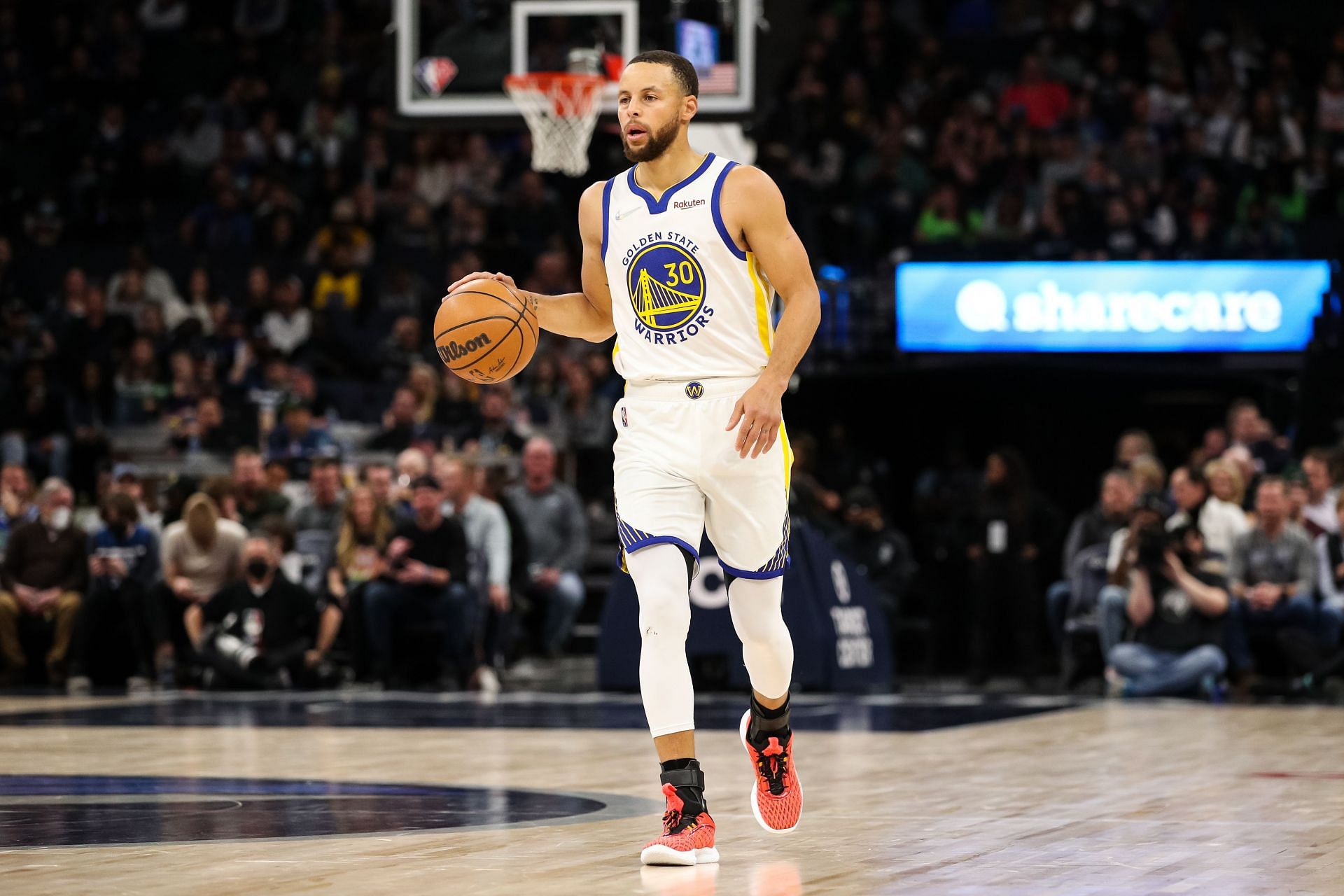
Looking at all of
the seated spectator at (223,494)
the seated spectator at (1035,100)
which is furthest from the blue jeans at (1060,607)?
the seated spectator at (1035,100)

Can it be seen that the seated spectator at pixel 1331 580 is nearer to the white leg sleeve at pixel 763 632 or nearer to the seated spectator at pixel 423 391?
the seated spectator at pixel 423 391

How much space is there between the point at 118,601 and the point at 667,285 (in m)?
9.84

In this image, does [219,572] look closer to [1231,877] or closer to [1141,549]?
[1141,549]

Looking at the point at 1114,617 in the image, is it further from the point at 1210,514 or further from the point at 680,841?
the point at 680,841

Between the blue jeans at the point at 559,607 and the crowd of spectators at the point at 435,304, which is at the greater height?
the crowd of spectators at the point at 435,304

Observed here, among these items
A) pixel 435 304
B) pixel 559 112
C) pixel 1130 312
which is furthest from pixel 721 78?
pixel 435 304

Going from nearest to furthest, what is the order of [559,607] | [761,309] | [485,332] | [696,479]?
[696,479] → [761,309] → [485,332] → [559,607]

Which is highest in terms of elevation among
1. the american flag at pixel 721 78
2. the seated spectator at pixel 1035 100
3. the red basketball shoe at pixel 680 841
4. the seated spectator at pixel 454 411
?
the seated spectator at pixel 1035 100

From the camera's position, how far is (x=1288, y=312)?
54.5 ft

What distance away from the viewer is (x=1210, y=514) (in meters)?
13.5

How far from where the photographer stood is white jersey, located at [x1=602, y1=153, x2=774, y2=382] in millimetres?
5547

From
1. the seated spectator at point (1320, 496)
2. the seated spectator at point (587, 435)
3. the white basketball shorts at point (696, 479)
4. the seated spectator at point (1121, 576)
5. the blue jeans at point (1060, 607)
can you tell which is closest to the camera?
the white basketball shorts at point (696, 479)

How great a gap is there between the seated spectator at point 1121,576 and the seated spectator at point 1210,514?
0.20 m

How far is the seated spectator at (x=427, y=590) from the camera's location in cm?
1376
